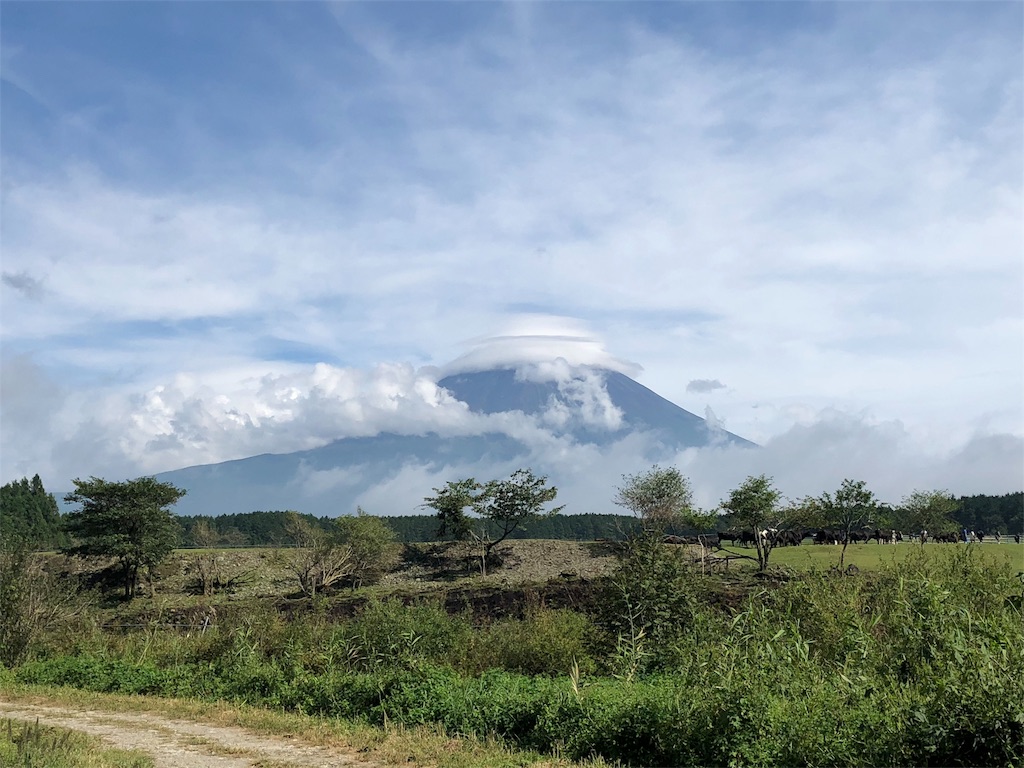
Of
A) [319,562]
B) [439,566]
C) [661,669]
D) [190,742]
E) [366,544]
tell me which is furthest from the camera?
[439,566]

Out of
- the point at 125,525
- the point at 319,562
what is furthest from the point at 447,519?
the point at 125,525

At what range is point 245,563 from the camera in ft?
187

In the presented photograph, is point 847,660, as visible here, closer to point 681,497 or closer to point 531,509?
point 531,509

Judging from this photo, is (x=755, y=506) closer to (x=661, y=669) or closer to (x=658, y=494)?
(x=658, y=494)

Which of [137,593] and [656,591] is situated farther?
[137,593]

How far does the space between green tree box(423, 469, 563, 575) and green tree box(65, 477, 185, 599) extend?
19.0 m

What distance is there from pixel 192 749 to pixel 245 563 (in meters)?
48.4

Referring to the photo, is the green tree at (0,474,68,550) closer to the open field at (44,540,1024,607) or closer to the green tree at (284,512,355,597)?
the open field at (44,540,1024,607)

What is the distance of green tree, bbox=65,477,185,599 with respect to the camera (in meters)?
50.5

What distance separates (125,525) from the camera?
51.5 meters

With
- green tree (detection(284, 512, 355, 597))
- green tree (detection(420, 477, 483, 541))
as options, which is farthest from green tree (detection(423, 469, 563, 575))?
green tree (detection(284, 512, 355, 597))

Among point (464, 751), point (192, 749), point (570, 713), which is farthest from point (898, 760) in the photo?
point (192, 749)

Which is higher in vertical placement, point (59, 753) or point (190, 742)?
point (59, 753)

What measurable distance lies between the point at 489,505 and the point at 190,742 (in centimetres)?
4982
